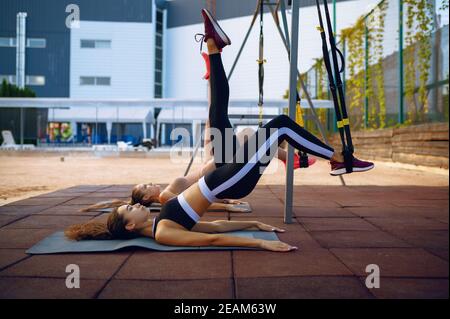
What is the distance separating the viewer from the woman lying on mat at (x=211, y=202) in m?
2.44

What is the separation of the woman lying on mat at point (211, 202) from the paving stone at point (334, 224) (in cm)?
68

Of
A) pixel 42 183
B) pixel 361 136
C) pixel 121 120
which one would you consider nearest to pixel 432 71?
pixel 361 136

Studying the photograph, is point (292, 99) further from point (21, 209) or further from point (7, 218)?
point (21, 209)

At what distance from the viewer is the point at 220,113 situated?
3176mm

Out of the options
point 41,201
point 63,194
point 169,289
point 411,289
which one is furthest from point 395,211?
point 63,194

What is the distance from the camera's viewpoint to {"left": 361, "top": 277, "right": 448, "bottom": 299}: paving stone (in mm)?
1677

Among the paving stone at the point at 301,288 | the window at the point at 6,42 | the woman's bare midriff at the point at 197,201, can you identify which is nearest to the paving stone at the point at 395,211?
the woman's bare midriff at the point at 197,201

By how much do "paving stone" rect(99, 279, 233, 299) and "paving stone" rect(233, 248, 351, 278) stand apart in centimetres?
18

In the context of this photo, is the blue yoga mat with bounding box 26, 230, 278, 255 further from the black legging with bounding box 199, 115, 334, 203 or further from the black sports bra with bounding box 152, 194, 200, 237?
the black legging with bounding box 199, 115, 334, 203

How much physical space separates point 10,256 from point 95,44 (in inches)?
901

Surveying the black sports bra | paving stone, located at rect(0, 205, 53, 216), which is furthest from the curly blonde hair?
paving stone, located at rect(0, 205, 53, 216)

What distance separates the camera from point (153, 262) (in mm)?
2242

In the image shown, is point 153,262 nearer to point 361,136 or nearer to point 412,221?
point 412,221
